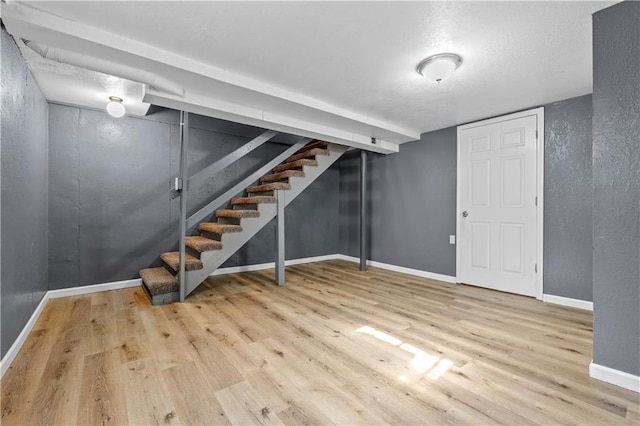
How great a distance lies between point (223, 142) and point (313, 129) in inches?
63.5

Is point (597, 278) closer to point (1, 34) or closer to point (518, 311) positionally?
point (518, 311)

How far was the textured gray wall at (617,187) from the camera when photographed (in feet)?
5.17

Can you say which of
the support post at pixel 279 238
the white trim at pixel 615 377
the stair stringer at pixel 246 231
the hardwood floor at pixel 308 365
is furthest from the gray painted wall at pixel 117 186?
the white trim at pixel 615 377

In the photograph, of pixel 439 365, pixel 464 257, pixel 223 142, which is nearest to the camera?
pixel 439 365

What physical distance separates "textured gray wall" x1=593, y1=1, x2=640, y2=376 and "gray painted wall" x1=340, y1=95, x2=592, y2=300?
1630 millimetres

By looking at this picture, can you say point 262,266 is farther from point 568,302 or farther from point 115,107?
point 568,302

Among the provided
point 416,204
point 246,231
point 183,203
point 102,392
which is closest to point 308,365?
point 102,392

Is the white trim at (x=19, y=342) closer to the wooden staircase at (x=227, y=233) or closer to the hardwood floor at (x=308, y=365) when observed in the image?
the hardwood floor at (x=308, y=365)

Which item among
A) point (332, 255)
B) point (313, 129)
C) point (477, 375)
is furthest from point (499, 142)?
point (332, 255)

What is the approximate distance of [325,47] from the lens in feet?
6.89

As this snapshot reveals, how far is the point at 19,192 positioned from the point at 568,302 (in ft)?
16.7

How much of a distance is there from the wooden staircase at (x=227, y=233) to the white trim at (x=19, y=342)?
87cm

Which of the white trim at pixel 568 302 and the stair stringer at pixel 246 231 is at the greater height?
the stair stringer at pixel 246 231

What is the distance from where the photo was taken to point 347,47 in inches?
82.6
